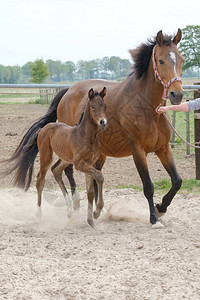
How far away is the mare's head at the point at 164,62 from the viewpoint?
4.34 metres

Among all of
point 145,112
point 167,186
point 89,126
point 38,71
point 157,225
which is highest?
point 38,71

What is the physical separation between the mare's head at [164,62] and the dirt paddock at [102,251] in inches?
60.7

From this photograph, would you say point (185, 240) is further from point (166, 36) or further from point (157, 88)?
point (166, 36)

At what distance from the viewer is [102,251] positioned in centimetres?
407

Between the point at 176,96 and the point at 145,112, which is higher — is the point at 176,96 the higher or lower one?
the higher one

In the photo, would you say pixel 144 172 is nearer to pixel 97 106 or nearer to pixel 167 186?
pixel 97 106

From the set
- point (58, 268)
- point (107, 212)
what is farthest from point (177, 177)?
point (58, 268)

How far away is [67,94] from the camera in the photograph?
6324mm

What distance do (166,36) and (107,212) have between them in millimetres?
2384

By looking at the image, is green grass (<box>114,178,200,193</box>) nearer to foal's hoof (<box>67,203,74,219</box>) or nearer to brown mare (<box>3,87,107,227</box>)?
foal's hoof (<box>67,203,74,219</box>)

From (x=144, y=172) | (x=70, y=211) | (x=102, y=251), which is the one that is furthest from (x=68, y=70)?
(x=102, y=251)

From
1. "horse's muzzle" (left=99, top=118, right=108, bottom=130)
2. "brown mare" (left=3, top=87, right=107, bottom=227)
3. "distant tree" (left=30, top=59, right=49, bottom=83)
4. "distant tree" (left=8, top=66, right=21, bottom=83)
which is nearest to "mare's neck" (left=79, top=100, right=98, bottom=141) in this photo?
"brown mare" (left=3, top=87, right=107, bottom=227)

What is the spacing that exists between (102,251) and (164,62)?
82.7 inches

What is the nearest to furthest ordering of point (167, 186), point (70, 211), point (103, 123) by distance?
1. point (103, 123)
2. point (70, 211)
3. point (167, 186)
